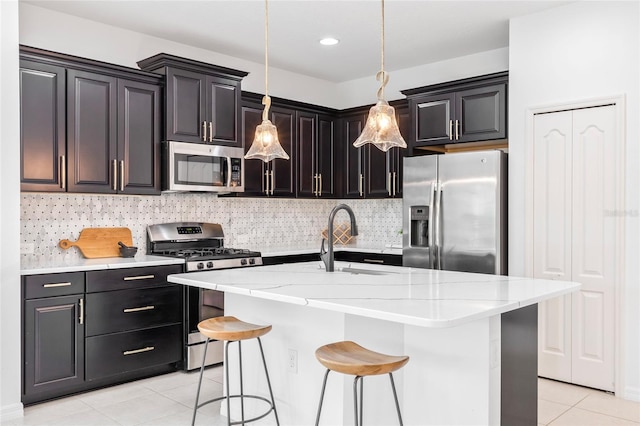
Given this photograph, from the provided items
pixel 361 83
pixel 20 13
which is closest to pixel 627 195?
pixel 361 83

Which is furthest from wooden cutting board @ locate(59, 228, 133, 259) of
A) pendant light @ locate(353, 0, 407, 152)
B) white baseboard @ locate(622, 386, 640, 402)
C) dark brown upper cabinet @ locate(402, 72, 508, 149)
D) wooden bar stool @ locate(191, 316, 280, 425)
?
white baseboard @ locate(622, 386, 640, 402)

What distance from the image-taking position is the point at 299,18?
4.23 m

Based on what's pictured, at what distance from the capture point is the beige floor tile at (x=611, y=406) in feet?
11.2

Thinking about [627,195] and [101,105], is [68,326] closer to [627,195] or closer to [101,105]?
[101,105]

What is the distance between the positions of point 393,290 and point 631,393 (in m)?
2.31

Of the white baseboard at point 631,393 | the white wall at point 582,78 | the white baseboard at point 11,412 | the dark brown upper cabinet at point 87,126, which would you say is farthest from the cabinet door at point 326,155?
the white baseboard at point 11,412

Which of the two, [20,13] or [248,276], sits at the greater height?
[20,13]

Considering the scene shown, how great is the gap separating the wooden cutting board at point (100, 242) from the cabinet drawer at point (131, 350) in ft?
2.51

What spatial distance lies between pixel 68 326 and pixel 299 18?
112 inches

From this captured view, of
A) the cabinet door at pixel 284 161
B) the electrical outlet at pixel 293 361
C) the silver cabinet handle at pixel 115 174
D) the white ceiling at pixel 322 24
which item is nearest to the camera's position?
the electrical outlet at pixel 293 361

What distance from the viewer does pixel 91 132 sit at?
158 inches

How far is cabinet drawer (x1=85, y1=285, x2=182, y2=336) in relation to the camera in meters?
3.74

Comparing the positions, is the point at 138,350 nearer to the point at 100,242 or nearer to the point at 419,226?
the point at 100,242

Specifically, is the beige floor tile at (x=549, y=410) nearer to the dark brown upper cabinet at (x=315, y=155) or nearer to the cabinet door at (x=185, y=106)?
the dark brown upper cabinet at (x=315, y=155)
